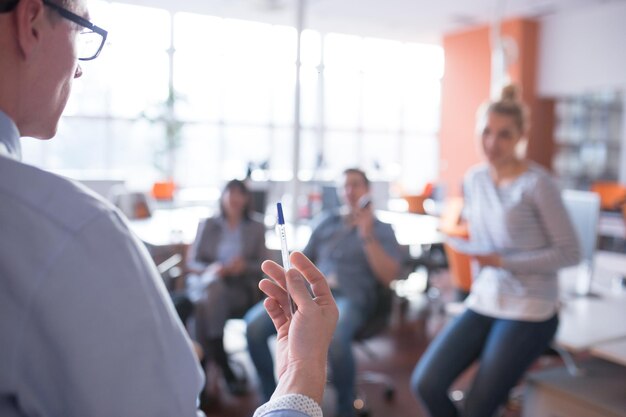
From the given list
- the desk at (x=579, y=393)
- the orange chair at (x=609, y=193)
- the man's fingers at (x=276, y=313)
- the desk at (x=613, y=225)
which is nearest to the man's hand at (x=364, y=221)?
the desk at (x=579, y=393)

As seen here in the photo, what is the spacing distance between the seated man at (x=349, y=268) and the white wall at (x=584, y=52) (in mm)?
6804

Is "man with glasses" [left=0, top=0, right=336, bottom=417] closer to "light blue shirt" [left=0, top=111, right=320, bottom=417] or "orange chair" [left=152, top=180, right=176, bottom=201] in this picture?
"light blue shirt" [left=0, top=111, right=320, bottom=417]

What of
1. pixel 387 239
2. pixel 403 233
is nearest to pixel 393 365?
pixel 403 233

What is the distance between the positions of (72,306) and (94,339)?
0.04 metres

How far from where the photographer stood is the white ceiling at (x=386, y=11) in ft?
28.7

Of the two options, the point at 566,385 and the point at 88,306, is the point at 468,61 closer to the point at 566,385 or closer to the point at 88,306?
the point at 566,385

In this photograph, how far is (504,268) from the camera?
83.2 inches

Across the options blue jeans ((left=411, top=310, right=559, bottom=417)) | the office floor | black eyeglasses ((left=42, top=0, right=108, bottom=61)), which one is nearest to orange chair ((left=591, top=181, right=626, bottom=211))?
the office floor

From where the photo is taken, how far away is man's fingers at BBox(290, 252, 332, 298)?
739 millimetres

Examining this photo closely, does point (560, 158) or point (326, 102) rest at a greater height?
point (326, 102)

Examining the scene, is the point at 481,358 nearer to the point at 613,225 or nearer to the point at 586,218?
the point at 586,218

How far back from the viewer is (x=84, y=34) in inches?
26.7

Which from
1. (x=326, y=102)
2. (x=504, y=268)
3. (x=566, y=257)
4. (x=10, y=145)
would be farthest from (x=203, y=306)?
(x=326, y=102)

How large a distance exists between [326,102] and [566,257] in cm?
999
